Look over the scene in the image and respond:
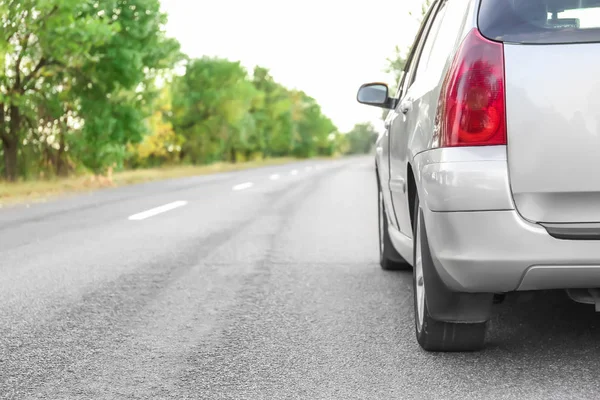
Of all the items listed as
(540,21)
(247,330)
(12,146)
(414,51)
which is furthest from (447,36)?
(12,146)

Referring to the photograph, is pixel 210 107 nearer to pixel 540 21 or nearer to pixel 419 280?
pixel 419 280

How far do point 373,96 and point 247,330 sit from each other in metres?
2.17

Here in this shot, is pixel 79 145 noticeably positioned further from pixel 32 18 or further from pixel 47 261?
pixel 47 261

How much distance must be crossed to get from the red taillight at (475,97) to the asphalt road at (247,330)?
0.98 meters

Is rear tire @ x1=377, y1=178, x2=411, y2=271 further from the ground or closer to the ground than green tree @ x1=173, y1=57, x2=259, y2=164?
closer to the ground

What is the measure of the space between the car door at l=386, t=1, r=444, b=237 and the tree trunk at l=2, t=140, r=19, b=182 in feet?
63.4

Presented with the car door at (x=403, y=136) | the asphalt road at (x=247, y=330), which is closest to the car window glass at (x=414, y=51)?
the car door at (x=403, y=136)

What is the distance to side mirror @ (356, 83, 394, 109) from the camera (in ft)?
17.6

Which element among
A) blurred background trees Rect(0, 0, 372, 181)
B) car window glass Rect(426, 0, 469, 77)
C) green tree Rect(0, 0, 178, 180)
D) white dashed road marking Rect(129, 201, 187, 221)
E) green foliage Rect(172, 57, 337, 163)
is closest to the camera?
car window glass Rect(426, 0, 469, 77)

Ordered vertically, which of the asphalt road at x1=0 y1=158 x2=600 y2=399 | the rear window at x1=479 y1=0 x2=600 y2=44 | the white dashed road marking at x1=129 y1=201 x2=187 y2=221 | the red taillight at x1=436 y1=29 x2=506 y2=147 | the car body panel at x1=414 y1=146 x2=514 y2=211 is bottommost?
the white dashed road marking at x1=129 y1=201 x2=187 y2=221

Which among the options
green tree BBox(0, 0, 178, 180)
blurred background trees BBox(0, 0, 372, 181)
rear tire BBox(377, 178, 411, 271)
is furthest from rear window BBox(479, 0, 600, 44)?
green tree BBox(0, 0, 178, 180)

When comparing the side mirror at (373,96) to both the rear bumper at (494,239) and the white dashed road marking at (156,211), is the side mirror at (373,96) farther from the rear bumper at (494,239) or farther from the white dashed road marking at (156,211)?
the white dashed road marking at (156,211)

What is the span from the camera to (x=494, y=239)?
9.37 feet

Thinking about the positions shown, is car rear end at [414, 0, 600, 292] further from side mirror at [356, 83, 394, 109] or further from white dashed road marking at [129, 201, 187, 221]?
white dashed road marking at [129, 201, 187, 221]
